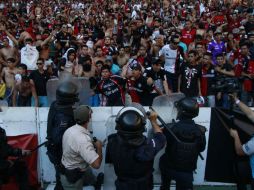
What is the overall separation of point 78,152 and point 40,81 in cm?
413

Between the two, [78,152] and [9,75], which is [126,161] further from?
[9,75]

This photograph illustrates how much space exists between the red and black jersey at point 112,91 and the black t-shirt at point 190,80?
1.88m

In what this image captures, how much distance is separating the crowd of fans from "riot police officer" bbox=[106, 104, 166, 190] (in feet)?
5.09

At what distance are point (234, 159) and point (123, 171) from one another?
1.98 metres

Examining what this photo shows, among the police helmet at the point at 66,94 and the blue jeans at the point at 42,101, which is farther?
the blue jeans at the point at 42,101

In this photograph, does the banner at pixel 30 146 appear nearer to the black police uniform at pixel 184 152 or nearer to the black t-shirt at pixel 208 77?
the black police uniform at pixel 184 152

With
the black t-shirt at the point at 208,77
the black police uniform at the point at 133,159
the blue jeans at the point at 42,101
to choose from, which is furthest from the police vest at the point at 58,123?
the black t-shirt at the point at 208,77

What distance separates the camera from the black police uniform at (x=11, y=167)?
5.19 meters

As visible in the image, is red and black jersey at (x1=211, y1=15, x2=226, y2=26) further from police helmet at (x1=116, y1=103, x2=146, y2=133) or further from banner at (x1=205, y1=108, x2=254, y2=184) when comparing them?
police helmet at (x1=116, y1=103, x2=146, y2=133)

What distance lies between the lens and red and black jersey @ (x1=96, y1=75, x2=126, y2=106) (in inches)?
299

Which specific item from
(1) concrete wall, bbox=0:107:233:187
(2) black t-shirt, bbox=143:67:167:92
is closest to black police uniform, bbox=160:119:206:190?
(1) concrete wall, bbox=0:107:233:187

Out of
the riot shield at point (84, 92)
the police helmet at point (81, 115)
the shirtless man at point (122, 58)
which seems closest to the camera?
the police helmet at point (81, 115)

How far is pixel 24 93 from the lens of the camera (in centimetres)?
850

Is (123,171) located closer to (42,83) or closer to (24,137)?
(24,137)
